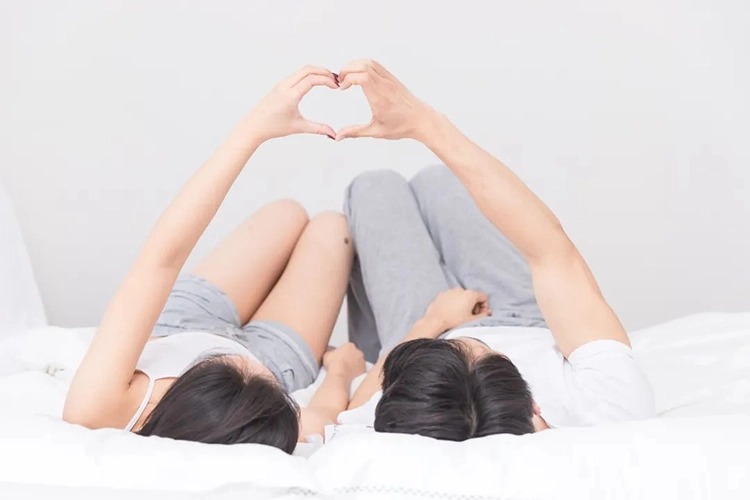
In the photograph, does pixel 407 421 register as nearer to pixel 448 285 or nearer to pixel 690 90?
pixel 448 285

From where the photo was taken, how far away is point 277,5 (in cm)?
249

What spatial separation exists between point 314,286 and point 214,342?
0.32 m

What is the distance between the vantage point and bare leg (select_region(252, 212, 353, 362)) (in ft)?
5.48

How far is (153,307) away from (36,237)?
4.87 ft

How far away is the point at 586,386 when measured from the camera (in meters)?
1.18

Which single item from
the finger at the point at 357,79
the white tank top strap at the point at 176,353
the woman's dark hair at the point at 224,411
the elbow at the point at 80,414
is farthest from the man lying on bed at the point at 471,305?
the elbow at the point at 80,414

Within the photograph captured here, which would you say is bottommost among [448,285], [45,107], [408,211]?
[448,285]

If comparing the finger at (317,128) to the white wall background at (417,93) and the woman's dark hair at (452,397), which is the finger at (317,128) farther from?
the white wall background at (417,93)

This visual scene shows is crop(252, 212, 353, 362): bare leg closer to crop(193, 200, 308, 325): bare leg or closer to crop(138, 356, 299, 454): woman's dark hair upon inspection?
crop(193, 200, 308, 325): bare leg

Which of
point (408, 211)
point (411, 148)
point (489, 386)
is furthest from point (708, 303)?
point (489, 386)

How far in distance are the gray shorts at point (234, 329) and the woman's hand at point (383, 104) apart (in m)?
0.49

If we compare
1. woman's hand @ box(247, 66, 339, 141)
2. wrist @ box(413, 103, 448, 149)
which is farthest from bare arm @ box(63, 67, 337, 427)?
wrist @ box(413, 103, 448, 149)

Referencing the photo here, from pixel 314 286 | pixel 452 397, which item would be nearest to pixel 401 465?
pixel 452 397

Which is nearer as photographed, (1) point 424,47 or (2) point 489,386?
(2) point 489,386
